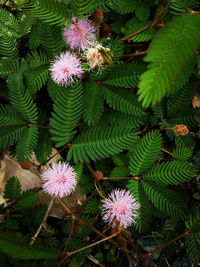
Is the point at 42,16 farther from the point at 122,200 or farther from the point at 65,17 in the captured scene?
the point at 122,200

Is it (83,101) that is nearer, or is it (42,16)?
(42,16)

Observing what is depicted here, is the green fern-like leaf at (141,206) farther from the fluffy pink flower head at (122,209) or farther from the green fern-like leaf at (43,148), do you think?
the green fern-like leaf at (43,148)

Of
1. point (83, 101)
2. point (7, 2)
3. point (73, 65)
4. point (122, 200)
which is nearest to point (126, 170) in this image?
point (122, 200)

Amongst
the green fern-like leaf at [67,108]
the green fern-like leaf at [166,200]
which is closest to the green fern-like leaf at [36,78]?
the green fern-like leaf at [67,108]

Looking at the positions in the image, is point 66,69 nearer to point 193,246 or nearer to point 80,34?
point 80,34

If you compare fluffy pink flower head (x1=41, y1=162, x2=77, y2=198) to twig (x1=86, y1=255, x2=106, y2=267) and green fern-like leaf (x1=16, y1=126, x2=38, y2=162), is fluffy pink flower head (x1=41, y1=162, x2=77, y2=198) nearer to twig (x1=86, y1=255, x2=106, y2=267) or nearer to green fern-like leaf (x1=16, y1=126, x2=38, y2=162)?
green fern-like leaf (x1=16, y1=126, x2=38, y2=162)

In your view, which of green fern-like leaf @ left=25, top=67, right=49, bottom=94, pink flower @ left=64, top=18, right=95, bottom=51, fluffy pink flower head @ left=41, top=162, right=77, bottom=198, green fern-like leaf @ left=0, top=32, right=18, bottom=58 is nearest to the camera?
fluffy pink flower head @ left=41, top=162, right=77, bottom=198

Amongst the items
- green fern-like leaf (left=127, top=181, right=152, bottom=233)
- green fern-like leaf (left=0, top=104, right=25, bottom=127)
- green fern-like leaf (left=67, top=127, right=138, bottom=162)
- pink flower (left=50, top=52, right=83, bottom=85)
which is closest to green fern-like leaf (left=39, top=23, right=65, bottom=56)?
pink flower (left=50, top=52, right=83, bottom=85)
